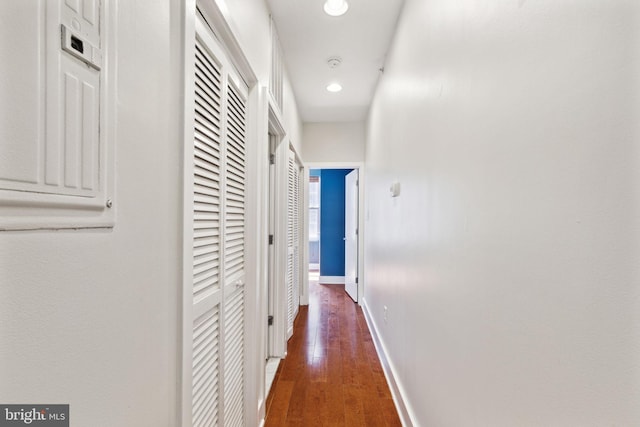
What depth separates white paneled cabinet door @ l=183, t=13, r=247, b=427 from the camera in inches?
40.7

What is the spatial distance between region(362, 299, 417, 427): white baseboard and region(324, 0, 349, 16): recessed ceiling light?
97.6 inches

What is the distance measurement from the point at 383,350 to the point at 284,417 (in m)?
1.03

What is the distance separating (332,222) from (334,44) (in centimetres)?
385

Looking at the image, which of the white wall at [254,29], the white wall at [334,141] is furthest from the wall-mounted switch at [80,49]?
the white wall at [334,141]

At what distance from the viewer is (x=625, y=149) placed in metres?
0.46

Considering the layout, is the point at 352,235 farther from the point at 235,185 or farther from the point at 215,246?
the point at 215,246

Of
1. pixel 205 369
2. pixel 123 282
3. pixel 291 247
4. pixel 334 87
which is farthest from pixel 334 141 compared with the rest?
pixel 123 282

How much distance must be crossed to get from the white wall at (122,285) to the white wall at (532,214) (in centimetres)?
86

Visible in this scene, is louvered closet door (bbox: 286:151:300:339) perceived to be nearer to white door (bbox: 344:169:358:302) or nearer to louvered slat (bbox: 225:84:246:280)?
white door (bbox: 344:169:358:302)

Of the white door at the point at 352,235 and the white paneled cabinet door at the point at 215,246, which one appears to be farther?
the white door at the point at 352,235

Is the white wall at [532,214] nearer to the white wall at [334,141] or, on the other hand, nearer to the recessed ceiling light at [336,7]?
the recessed ceiling light at [336,7]

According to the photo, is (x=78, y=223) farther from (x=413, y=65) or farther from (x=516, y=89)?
(x=413, y=65)

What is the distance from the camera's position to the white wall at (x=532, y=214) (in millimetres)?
475

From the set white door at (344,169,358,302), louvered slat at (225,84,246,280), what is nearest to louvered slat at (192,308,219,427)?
louvered slat at (225,84,246,280)
